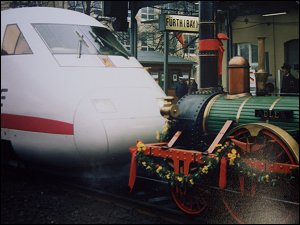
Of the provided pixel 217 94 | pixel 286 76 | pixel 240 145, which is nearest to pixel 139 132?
pixel 217 94

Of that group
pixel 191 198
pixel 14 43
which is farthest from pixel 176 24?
pixel 191 198

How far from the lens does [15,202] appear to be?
21.2 feet

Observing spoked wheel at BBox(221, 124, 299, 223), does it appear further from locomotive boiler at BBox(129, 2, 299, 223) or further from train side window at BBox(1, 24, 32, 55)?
train side window at BBox(1, 24, 32, 55)

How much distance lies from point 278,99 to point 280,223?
1.31 metres

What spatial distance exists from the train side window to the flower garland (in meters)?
2.50

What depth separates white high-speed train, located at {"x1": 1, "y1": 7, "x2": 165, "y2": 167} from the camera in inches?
261

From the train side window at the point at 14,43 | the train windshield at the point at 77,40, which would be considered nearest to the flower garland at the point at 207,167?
the train windshield at the point at 77,40

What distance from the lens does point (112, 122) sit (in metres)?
6.60

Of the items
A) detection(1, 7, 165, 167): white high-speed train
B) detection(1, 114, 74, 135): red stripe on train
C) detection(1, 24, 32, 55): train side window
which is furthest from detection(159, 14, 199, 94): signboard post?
detection(1, 114, 74, 135): red stripe on train

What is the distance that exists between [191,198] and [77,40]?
3181 mm

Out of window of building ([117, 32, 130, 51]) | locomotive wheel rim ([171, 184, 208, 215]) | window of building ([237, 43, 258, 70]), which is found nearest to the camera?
locomotive wheel rim ([171, 184, 208, 215])

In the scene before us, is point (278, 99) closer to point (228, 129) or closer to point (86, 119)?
point (228, 129)

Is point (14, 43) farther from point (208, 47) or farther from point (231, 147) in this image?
point (231, 147)

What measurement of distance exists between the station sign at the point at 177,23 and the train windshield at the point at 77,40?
165 inches
